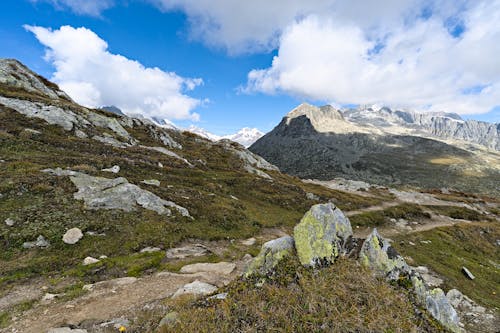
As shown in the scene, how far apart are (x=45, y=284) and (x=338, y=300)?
50.5 ft

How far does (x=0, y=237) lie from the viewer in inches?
610

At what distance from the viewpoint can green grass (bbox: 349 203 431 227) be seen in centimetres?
3959

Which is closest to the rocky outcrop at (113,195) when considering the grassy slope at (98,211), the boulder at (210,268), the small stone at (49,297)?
the grassy slope at (98,211)

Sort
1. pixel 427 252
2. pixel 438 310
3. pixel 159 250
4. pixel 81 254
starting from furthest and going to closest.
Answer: pixel 427 252
pixel 159 250
pixel 81 254
pixel 438 310

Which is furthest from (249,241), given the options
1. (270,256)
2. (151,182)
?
(151,182)

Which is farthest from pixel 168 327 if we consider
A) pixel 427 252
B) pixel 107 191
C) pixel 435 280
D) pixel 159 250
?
pixel 427 252

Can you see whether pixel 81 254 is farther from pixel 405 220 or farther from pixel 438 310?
pixel 405 220

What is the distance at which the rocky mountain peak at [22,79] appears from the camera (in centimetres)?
5334

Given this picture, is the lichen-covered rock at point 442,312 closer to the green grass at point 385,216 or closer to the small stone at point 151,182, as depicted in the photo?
the small stone at point 151,182

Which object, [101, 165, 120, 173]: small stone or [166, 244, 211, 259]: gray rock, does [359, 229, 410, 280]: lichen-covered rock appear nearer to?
[166, 244, 211, 259]: gray rock

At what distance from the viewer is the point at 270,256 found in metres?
11.6

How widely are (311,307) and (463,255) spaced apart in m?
34.3

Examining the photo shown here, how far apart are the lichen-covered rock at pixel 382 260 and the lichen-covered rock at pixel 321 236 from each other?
1206 millimetres

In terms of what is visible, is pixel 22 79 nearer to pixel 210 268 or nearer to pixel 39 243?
pixel 39 243
